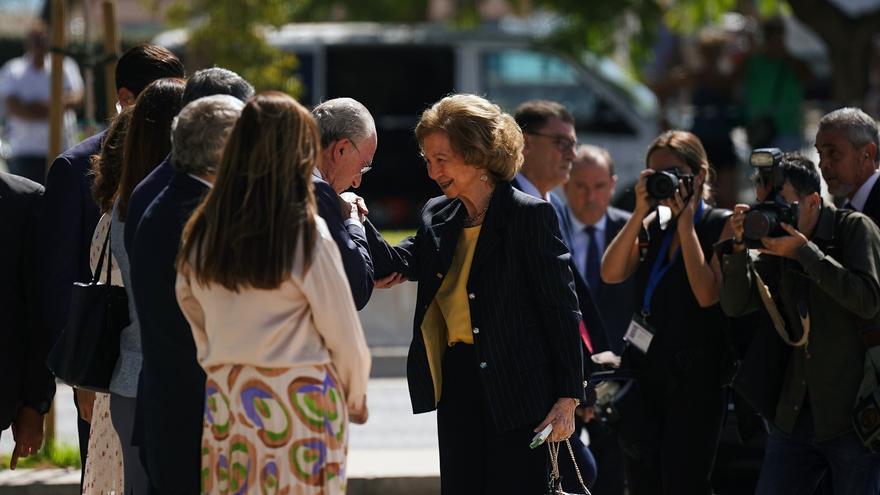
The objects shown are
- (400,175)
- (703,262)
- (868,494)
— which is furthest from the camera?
(400,175)

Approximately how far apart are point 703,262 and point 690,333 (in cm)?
30

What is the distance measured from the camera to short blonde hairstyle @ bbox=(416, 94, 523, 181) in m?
5.20

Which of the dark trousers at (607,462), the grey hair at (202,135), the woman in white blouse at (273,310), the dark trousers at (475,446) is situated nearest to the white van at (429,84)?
the dark trousers at (607,462)

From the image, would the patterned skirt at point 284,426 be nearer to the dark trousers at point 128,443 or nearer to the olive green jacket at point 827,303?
the dark trousers at point 128,443

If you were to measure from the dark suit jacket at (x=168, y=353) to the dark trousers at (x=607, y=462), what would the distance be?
2741 mm

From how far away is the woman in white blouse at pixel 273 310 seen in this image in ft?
13.3

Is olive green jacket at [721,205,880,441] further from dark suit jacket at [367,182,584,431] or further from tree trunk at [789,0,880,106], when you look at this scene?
tree trunk at [789,0,880,106]

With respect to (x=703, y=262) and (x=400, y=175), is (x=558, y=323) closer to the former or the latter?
(x=703, y=262)

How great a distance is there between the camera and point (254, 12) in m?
13.8

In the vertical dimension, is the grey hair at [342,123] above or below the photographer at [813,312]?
above

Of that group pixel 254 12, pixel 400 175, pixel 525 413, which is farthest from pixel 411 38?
pixel 525 413

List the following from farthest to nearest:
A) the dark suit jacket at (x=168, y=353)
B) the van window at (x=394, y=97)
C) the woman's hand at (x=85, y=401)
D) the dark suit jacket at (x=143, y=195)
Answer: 1. the van window at (x=394, y=97)
2. the woman's hand at (x=85, y=401)
3. the dark suit jacket at (x=143, y=195)
4. the dark suit jacket at (x=168, y=353)

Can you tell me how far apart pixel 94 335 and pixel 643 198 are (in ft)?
7.65

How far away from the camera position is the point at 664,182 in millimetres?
6027
